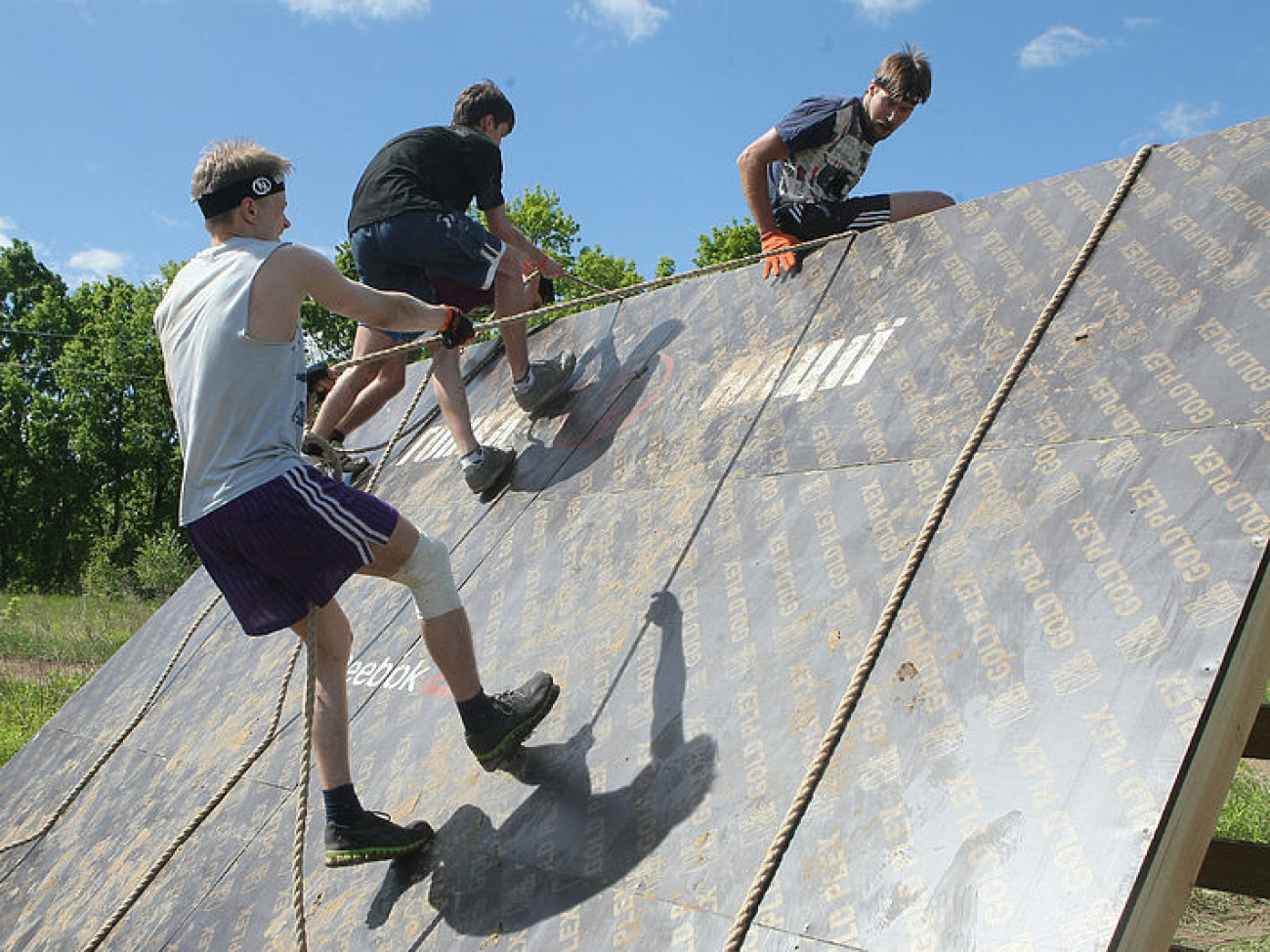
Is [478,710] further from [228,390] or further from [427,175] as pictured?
[427,175]

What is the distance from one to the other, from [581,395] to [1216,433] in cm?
288

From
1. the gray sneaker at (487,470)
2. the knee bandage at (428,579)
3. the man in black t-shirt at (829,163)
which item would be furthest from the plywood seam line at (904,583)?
the gray sneaker at (487,470)

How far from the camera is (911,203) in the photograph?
491cm

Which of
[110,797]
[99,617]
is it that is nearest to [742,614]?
[110,797]

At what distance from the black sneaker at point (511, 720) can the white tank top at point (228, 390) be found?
0.85 meters

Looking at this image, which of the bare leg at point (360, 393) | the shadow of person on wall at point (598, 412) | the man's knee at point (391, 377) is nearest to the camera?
the shadow of person on wall at point (598, 412)

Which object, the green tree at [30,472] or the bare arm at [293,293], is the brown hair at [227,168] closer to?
the bare arm at [293,293]

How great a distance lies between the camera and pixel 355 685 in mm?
3887

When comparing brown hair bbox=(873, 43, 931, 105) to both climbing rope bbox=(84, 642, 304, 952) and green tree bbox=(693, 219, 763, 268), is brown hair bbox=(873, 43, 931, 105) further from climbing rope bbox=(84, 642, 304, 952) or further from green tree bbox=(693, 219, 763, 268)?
green tree bbox=(693, 219, 763, 268)

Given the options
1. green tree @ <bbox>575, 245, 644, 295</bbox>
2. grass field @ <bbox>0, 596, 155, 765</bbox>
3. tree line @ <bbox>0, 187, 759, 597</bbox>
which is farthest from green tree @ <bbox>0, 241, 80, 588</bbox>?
green tree @ <bbox>575, 245, 644, 295</bbox>

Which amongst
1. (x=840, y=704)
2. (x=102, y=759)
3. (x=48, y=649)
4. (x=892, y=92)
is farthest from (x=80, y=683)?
(x=840, y=704)

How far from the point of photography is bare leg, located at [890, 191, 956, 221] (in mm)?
4883

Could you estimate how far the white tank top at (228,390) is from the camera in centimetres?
269

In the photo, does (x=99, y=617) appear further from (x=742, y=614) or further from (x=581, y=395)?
(x=742, y=614)
